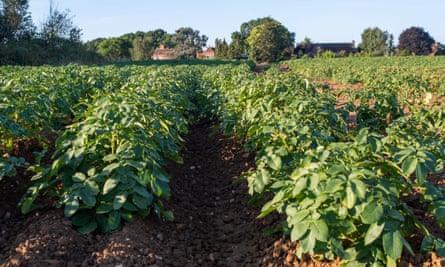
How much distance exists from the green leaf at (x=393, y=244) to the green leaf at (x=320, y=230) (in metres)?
0.29

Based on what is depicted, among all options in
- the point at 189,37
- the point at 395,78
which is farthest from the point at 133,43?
the point at 395,78

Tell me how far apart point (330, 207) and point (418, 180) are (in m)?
0.50

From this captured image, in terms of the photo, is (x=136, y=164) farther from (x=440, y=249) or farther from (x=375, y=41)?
(x=375, y=41)

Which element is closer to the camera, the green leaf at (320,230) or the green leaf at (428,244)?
the green leaf at (320,230)

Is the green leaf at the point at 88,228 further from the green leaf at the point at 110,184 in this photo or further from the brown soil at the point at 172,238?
the green leaf at the point at 110,184

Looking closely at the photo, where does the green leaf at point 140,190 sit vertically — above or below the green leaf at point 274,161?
below

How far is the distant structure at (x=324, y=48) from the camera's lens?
85688 millimetres

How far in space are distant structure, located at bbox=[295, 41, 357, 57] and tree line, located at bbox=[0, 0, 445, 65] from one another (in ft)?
8.17

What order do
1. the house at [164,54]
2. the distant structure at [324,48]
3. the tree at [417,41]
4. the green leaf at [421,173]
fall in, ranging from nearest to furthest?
the green leaf at [421,173], the tree at [417,41], the distant structure at [324,48], the house at [164,54]

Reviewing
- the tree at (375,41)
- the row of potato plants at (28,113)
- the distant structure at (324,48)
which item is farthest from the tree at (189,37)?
the row of potato plants at (28,113)

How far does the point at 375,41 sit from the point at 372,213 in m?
88.1

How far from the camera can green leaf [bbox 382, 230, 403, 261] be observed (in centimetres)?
211

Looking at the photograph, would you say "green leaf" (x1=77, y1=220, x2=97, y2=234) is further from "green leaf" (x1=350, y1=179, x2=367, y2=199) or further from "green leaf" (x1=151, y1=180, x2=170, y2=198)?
"green leaf" (x1=350, y1=179, x2=367, y2=199)

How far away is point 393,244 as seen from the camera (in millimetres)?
2145
